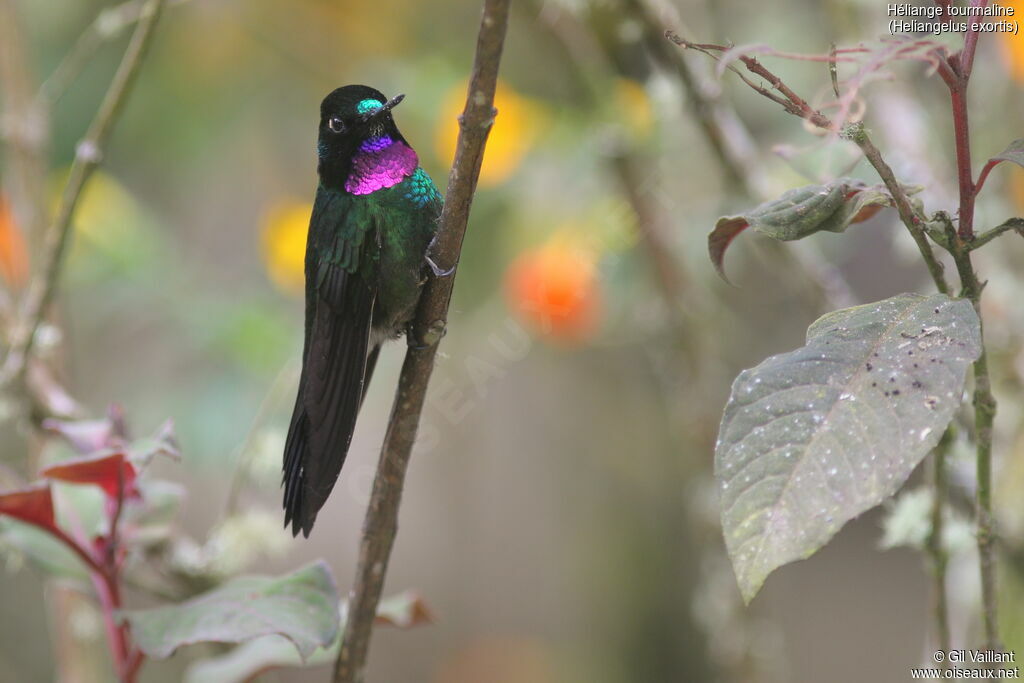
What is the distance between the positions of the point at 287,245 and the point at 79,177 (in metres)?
0.76

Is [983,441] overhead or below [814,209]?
below

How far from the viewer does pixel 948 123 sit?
209cm

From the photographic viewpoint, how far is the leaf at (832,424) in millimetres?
645

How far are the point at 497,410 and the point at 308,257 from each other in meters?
2.19

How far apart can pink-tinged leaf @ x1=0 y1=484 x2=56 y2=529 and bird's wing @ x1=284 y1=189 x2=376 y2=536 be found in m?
0.27

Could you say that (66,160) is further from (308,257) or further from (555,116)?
(308,257)

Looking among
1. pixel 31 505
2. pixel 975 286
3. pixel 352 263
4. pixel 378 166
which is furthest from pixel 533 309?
pixel 975 286

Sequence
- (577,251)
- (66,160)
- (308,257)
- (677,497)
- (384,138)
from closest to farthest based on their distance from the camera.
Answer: (308,257) → (384,138) → (577,251) → (66,160) → (677,497)

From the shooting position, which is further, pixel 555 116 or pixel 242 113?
pixel 242 113

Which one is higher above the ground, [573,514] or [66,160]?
[66,160]

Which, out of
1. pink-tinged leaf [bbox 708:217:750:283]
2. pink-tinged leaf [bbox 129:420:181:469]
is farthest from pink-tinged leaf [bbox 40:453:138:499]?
pink-tinged leaf [bbox 708:217:750:283]

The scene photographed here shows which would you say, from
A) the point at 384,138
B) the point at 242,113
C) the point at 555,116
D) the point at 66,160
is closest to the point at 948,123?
the point at 555,116

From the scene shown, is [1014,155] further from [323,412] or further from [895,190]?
[323,412]

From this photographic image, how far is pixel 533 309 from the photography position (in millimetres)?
2020
